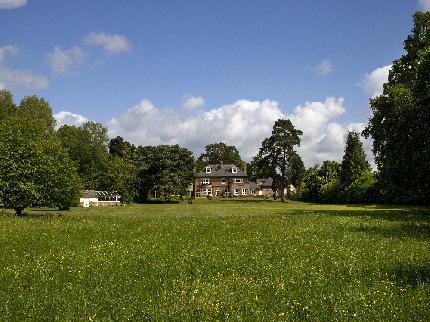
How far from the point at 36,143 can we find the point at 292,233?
110 feet

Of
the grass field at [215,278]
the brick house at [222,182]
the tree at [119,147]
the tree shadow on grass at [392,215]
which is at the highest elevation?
the tree at [119,147]

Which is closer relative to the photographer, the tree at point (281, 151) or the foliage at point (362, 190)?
the foliage at point (362, 190)

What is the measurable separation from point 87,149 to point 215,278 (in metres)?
110

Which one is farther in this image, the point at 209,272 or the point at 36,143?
the point at 36,143

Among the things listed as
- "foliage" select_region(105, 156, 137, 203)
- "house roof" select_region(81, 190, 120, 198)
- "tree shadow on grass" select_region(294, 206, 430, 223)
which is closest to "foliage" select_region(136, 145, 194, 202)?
"foliage" select_region(105, 156, 137, 203)

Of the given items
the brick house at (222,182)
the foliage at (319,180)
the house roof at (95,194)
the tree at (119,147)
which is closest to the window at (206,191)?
the brick house at (222,182)

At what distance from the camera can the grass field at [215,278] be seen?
996cm

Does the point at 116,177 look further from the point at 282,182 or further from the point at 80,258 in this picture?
the point at 80,258

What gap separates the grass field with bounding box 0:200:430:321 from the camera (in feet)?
32.7

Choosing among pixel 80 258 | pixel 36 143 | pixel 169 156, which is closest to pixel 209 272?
pixel 80 258

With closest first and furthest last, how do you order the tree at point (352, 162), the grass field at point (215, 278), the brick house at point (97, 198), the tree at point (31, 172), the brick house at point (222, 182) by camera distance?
the grass field at point (215, 278) < the tree at point (31, 172) < the brick house at point (97, 198) < the tree at point (352, 162) < the brick house at point (222, 182)

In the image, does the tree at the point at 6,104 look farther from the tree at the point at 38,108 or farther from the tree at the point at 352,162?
the tree at the point at 352,162

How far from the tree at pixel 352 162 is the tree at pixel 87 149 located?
5692 cm

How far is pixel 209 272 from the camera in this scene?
14.2 m
